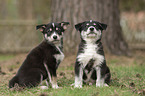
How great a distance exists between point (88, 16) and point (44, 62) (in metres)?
4.67

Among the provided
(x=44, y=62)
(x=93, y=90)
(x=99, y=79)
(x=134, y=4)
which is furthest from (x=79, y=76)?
(x=134, y=4)

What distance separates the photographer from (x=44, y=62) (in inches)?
196

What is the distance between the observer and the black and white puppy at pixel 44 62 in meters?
4.75

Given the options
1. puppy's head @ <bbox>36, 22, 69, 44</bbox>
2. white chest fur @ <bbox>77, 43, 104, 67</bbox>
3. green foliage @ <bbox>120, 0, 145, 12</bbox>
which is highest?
green foliage @ <bbox>120, 0, 145, 12</bbox>

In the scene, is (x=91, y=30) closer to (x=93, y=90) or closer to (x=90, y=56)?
(x=90, y=56)

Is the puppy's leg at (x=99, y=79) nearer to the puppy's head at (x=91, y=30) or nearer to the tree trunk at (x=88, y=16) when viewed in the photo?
the puppy's head at (x=91, y=30)

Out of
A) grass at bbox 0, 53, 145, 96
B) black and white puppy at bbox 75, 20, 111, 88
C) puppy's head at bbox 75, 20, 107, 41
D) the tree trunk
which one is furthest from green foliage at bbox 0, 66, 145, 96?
the tree trunk

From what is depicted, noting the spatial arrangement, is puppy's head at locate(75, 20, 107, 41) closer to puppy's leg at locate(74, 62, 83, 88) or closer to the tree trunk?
puppy's leg at locate(74, 62, 83, 88)

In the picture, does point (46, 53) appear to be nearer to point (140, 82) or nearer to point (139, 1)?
point (140, 82)

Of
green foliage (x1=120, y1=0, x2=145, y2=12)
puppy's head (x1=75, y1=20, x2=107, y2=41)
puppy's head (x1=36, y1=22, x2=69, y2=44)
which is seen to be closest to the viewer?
puppy's head (x1=75, y1=20, x2=107, y2=41)

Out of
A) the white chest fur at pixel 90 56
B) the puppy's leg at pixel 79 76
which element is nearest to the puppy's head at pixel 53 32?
the white chest fur at pixel 90 56

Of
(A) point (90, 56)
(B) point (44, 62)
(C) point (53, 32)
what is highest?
(C) point (53, 32)

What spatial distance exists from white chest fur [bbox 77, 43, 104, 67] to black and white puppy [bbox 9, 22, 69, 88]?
1.96 ft

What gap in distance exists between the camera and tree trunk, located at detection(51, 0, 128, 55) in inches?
360
